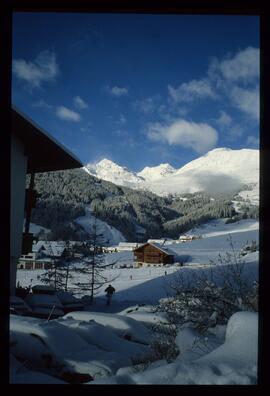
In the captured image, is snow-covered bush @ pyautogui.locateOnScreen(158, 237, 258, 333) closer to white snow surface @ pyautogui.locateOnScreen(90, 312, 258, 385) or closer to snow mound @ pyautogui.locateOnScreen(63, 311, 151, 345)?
snow mound @ pyautogui.locateOnScreen(63, 311, 151, 345)

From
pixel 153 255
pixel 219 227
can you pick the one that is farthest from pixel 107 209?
pixel 153 255

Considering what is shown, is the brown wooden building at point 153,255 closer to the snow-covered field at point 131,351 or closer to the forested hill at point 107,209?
the forested hill at point 107,209

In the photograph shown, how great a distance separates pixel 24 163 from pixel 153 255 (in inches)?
1624

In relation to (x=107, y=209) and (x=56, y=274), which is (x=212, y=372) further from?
(x=107, y=209)

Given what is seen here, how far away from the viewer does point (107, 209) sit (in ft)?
463

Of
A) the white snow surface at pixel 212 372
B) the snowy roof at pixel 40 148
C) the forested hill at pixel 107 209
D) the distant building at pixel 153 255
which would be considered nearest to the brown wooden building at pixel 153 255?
the distant building at pixel 153 255

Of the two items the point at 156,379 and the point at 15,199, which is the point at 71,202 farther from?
the point at 156,379

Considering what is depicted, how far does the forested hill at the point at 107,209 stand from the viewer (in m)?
115

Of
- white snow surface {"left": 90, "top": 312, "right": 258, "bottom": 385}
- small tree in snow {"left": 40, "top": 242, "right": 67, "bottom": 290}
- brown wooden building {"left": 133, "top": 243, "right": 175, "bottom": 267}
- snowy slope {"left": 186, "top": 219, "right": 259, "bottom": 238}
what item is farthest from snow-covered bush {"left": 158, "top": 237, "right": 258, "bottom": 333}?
snowy slope {"left": 186, "top": 219, "right": 259, "bottom": 238}

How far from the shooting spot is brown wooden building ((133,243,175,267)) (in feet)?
171

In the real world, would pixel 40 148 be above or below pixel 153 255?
above

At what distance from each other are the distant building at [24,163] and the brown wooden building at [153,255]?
3780cm

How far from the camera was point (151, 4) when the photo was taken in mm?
1468

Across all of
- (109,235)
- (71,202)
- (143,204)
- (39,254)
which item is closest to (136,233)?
(109,235)
